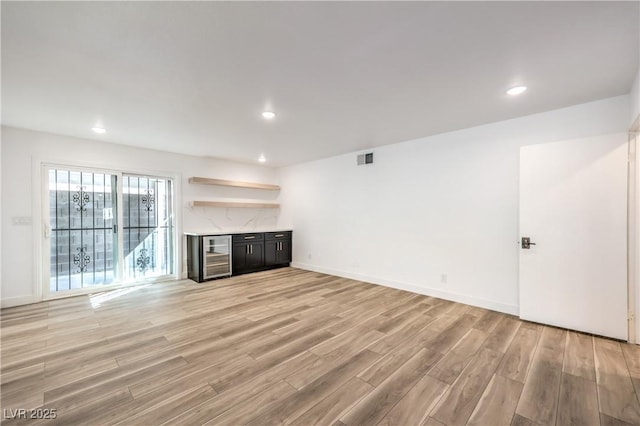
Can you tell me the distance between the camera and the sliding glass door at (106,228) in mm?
4254

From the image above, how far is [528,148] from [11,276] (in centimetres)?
717

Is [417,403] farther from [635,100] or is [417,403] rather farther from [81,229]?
[81,229]

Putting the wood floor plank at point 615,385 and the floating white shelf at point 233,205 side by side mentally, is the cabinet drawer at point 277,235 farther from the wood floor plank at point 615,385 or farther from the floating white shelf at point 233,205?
the wood floor plank at point 615,385

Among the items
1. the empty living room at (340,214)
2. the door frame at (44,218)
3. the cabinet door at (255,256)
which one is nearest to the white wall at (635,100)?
the empty living room at (340,214)

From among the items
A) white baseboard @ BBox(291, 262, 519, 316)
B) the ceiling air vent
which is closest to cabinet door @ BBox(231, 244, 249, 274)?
white baseboard @ BBox(291, 262, 519, 316)

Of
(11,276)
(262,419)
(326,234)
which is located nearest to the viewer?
(262,419)

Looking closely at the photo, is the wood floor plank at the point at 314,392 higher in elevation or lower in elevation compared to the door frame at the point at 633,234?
lower

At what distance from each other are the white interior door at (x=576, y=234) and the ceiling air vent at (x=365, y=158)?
2352 millimetres

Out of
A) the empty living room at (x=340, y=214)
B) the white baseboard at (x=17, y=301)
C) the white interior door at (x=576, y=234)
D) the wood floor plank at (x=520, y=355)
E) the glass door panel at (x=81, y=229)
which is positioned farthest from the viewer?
the glass door panel at (x=81, y=229)

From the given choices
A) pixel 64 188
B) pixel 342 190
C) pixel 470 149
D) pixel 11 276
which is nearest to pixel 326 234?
pixel 342 190

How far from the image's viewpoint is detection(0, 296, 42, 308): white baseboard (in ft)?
12.3

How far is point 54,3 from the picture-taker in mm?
1563

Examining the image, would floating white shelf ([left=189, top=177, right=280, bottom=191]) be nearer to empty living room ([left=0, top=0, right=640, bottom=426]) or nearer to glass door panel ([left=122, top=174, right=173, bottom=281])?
empty living room ([left=0, top=0, right=640, bottom=426])

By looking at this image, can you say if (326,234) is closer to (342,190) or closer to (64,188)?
(342,190)
